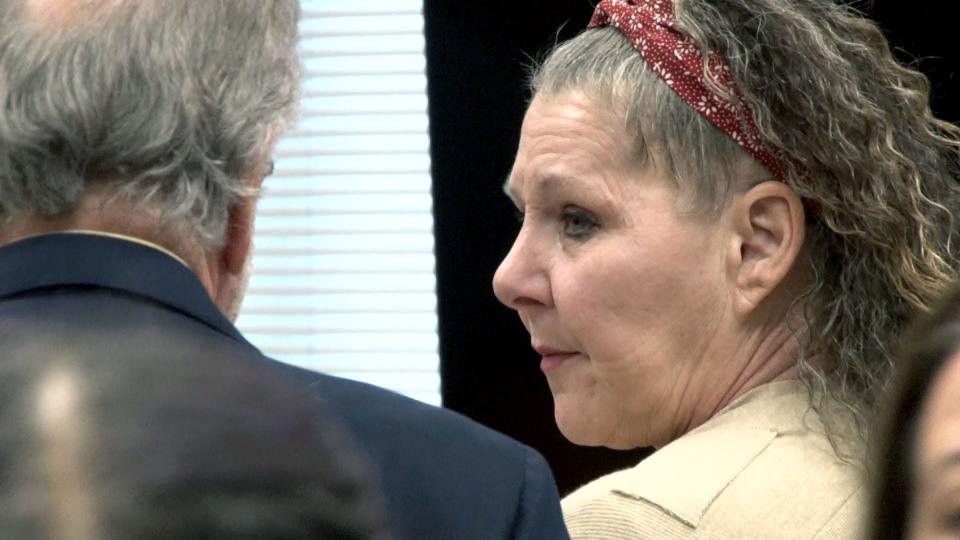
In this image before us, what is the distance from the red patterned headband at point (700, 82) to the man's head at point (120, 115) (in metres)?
0.83

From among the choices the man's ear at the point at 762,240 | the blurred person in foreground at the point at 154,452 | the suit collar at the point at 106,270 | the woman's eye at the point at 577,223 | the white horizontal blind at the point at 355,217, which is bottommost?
the white horizontal blind at the point at 355,217

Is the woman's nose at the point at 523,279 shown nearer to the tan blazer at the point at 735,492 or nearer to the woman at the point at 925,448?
the tan blazer at the point at 735,492

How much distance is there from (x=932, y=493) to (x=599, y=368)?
1.31 m

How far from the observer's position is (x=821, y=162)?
2.41 metres

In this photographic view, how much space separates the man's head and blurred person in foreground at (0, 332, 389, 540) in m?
0.71

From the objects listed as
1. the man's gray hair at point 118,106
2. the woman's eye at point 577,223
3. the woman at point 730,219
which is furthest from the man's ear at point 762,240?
the man's gray hair at point 118,106

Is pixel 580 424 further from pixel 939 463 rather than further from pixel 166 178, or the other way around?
pixel 939 463

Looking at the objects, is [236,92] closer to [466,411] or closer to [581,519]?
[581,519]

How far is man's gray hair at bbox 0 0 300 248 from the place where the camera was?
1678mm

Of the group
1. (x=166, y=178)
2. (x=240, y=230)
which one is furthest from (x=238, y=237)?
(x=166, y=178)

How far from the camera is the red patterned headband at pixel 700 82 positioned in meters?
2.40

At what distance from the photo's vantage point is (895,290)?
245 centimetres

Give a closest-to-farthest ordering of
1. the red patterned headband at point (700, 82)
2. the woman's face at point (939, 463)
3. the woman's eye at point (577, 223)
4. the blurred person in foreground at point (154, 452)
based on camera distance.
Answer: the blurred person in foreground at point (154, 452) < the woman's face at point (939, 463) < the red patterned headband at point (700, 82) < the woman's eye at point (577, 223)

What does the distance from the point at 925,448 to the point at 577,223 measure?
4.42 ft
